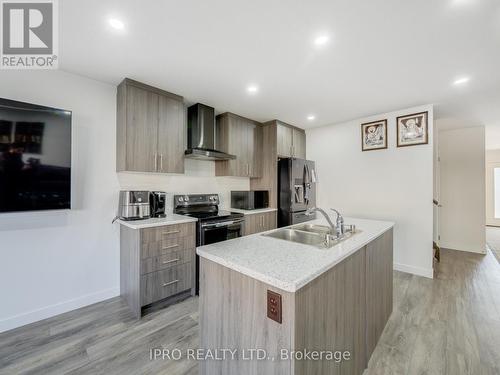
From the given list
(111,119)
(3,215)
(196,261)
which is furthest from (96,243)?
(111,119)

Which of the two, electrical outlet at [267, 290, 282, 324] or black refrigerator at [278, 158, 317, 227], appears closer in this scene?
electrical outlet at [267, 290, 282, 324]

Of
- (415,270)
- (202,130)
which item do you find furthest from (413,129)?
(202,130)

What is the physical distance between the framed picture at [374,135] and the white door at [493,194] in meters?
6.09

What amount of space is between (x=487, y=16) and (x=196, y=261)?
3.32 m

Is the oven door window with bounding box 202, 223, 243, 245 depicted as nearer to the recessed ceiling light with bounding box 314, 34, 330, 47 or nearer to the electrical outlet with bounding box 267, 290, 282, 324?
the electrical outlet with bounding box 267, 290, 282, 324

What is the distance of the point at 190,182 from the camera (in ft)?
11.0

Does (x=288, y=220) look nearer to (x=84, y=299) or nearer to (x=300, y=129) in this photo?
(x=300, y=129)

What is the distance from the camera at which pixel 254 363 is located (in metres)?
1.05

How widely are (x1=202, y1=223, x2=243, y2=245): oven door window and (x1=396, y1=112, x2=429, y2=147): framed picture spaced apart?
111 inches

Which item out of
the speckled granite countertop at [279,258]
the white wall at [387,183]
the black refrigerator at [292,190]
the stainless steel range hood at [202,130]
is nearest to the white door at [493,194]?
the white wall at [387,183]

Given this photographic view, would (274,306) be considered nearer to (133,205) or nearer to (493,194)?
(133,205)

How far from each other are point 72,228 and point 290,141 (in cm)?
354

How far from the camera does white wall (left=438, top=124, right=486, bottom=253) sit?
4.32 meters

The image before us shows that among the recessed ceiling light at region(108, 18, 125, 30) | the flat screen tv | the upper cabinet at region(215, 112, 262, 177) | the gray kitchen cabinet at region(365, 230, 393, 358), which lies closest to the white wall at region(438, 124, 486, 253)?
the gray kitchen cabinet at region(365, 230, 393, 358)
